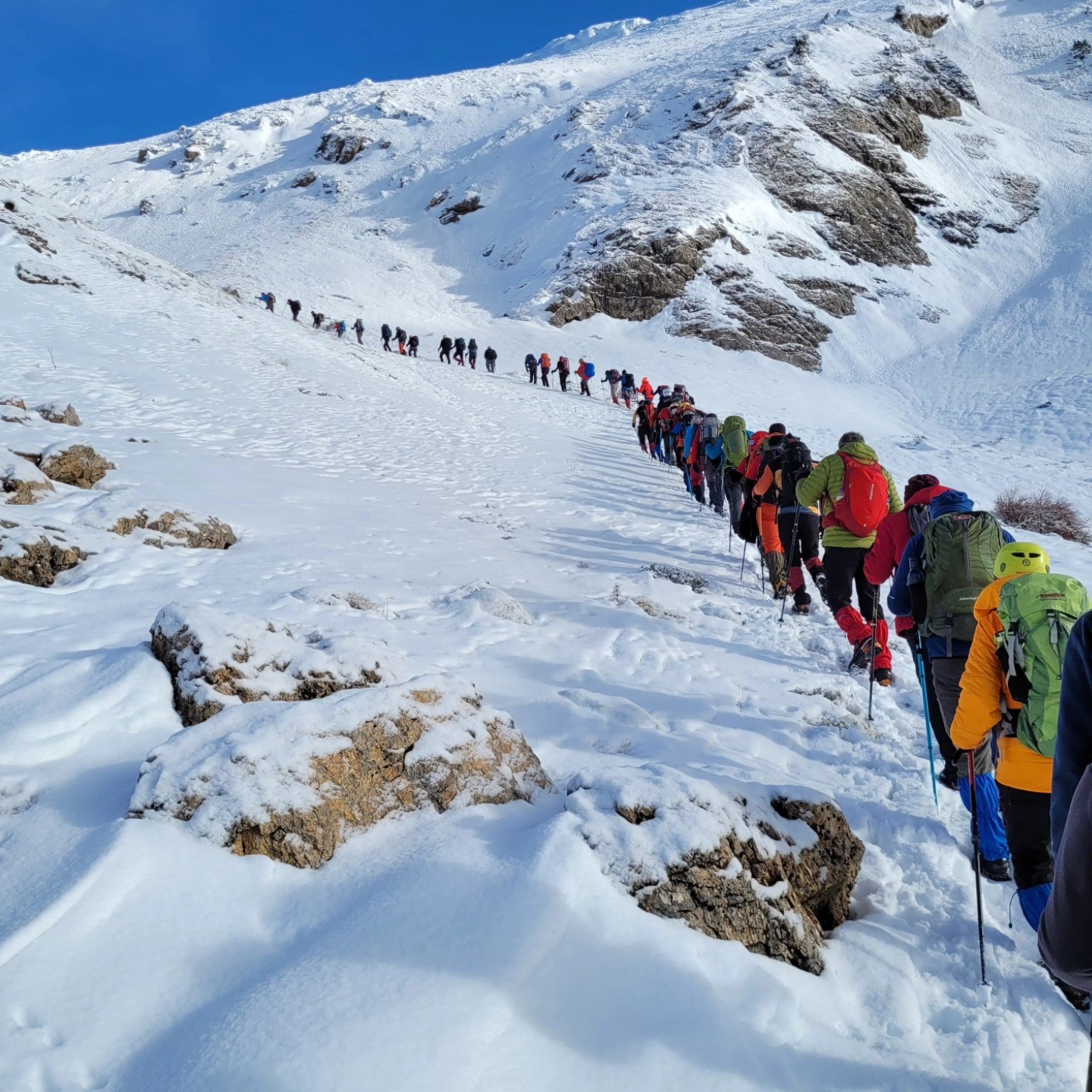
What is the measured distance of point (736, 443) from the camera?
31.1ft

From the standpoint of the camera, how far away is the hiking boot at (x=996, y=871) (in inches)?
132

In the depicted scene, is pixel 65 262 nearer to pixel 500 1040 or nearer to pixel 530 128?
pixel 500 1040

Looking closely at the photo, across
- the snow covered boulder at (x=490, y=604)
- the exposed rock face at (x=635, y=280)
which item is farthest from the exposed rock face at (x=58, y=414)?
the exposed rock face at (x=635, y=280)

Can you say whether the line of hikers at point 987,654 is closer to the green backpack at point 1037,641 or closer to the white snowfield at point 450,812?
the green backpack at point 1037,641

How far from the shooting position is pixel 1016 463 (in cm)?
1891

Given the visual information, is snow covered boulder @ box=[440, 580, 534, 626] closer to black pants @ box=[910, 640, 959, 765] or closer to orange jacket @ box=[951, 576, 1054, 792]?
black pants @ box=[910, 640, 959, 765]

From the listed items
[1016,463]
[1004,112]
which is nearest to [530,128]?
[1004,112]

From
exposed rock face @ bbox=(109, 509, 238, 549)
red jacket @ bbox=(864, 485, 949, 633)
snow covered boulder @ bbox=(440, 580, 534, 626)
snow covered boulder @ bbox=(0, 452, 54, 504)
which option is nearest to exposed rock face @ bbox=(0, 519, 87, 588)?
exposed rock face @ bbox=(109, 509, 238, 549)

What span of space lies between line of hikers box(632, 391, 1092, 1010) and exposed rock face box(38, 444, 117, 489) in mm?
7961

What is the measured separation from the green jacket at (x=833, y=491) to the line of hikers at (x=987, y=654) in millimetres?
11

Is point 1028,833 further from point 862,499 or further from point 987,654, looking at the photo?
point 862,499

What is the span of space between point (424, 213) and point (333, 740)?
6232 centimetres

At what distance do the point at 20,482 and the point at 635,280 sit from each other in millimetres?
38004

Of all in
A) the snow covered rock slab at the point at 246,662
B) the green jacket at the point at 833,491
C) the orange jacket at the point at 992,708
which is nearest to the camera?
the orange jacket at the point at 992,708
